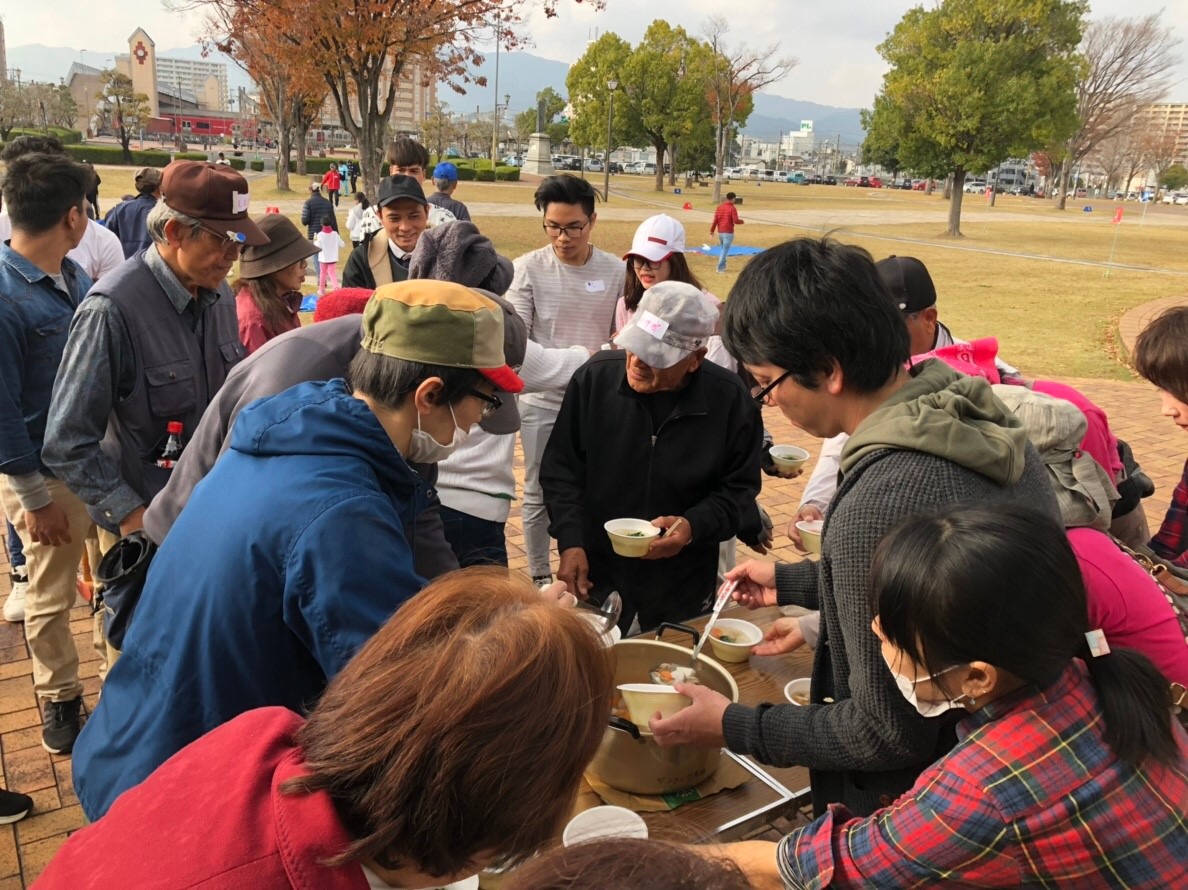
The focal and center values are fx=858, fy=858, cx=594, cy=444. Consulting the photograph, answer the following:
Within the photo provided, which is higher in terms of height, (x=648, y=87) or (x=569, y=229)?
(x=648, y=87)

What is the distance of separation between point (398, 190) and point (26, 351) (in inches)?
89.6

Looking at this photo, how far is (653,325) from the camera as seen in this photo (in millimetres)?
2609

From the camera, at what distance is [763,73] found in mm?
43812

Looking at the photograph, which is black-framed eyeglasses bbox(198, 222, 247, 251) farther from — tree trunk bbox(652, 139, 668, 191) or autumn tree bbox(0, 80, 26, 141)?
autumn tree bbox(0, 80, 26, 141)

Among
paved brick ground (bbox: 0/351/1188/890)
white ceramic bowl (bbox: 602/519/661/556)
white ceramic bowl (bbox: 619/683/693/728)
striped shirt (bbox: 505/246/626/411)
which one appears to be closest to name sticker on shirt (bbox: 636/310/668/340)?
white ceramic bowl (bbox: 602/519/661/556)

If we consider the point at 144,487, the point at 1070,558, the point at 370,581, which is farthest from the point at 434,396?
the point at 144,487

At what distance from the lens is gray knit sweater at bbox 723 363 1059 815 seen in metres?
1.41

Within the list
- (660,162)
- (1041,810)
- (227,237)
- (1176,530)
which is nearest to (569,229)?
(227,237)

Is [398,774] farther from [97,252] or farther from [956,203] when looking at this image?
[956,203]

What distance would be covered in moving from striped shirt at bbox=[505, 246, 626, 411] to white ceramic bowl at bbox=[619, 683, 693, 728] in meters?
2.72

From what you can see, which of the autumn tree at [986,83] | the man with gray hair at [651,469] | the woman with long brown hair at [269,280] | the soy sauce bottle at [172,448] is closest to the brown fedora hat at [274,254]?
the woman with long brown hair at [269,280]

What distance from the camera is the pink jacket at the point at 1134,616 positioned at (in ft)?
5.86

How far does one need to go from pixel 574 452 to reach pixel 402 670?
1.96 m

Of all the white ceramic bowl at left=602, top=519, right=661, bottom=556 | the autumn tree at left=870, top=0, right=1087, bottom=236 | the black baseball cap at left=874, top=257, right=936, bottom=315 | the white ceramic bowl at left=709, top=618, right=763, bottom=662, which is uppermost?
the autumn tree at left=870, top=0, right=1087, bottom=236
